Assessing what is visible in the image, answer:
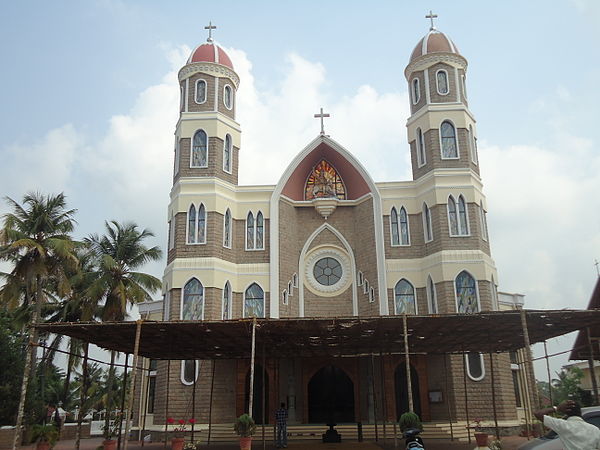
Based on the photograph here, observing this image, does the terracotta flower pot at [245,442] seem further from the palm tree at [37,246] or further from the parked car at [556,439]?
the palm tree at [37,246]

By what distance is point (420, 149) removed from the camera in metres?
25.8

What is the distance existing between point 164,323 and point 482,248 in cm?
1398

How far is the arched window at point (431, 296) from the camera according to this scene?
2321cm

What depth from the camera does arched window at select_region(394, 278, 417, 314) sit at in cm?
2384

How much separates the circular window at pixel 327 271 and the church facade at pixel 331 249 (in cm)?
5

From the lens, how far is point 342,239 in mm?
25844

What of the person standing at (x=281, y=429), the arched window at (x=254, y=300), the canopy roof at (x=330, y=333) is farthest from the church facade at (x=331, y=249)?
the person standing at (x=281, y=429)

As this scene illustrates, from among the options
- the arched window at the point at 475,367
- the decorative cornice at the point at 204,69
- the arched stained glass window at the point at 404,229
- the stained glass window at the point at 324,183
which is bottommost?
the arched window at the point at 475,367

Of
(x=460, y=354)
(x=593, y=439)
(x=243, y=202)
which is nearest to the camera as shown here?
(x=593, y=439)

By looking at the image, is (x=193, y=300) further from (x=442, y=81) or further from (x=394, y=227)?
(x=442, y=81)

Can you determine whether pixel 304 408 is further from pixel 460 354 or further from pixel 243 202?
pixel 243 202

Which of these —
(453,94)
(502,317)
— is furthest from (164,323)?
(453,94)

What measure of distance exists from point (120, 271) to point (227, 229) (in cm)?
468

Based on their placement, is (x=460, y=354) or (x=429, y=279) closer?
(x=460, y=354)
